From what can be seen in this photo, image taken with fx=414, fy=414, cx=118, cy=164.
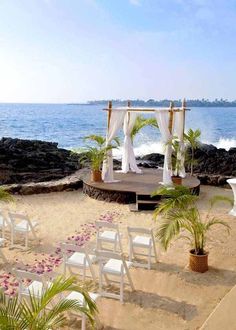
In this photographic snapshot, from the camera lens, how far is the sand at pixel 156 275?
4887mm

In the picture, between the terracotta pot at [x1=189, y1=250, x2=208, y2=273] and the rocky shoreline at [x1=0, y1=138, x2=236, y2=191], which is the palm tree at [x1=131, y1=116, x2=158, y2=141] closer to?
the rocky shoreline at [x1=0, y1=138, x2=236, y2=191]

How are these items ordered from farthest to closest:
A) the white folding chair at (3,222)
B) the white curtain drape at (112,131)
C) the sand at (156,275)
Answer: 1. the white curtain drape at (112,131)
2. the white folding chair at (3,222)
3. the sand at (156,275)

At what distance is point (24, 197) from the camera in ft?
37.2

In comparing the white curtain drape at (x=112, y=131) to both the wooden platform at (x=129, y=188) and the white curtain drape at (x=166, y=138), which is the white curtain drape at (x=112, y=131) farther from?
the white curtain drape at (x=166, y=138)

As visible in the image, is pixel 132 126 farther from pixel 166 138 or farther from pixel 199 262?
pixel 199 262

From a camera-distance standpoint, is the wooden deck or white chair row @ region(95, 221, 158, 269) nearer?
white chair row @ region(95, 221, 158, 269)

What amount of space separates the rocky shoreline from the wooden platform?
4.12ft

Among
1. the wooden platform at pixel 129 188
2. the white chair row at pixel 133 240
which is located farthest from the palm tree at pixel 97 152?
the white chair row at pixel 133 240

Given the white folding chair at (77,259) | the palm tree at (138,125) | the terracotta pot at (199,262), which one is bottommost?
the terracotta pot at (199,262)

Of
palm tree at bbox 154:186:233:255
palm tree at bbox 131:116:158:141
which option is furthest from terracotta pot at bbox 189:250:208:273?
palm tree at bbox 131:116:158:141

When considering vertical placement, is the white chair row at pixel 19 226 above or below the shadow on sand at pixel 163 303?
above

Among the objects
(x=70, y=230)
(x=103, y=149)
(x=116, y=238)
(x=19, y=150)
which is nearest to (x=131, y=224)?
(x=70, y=230)

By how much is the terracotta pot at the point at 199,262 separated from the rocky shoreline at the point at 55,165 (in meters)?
6.40

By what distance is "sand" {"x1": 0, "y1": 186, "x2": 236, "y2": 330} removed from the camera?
16.0 feet
